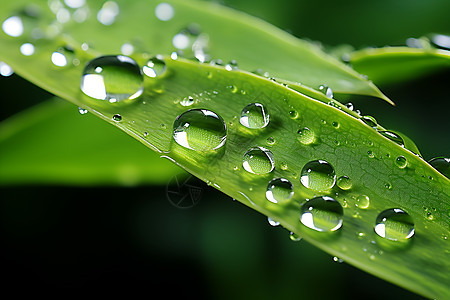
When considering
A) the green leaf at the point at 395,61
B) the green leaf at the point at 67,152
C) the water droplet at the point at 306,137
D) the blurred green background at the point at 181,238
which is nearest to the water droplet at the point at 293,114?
the water droplet at the point at 306,137

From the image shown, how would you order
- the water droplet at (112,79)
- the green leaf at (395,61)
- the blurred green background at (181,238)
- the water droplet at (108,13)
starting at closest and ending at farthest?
1. the water droplet at (112,79)
2. the green leaf at (395,61)
3. the water droplet at (108,13)
4. the blurred green background at (181,238)

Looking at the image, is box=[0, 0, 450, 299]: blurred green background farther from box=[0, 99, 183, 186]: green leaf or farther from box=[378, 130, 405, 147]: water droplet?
box=[378, 130, 405, 147]: water droplet

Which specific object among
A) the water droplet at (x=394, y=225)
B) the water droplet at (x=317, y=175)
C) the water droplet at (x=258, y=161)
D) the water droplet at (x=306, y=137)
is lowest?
the water droplet at (x=258, y=161)

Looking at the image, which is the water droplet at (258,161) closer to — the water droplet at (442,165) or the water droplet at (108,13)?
the water droplet at (442,165)

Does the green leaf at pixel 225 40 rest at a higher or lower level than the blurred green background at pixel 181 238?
higher

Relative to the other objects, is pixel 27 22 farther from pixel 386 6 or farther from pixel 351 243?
pixel 386 6

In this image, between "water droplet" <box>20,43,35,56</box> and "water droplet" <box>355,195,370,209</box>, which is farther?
"water droplet" <box>20,43,35,56</box>

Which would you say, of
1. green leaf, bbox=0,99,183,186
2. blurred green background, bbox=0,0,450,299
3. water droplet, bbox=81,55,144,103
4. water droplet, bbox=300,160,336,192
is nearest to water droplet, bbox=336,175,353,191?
water droplet, bbox=300,160,336,192
